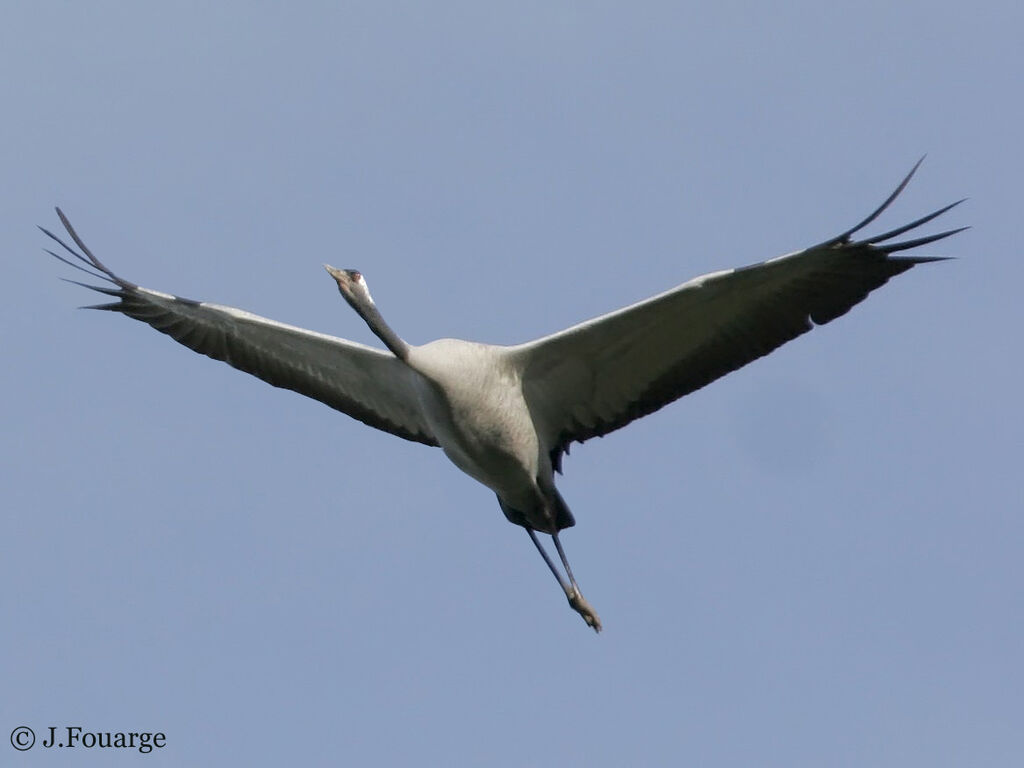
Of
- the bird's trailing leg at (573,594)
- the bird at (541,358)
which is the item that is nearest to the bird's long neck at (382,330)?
the bird at (541,358)

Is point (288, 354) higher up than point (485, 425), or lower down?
higher up

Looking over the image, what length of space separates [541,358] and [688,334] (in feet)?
3.91

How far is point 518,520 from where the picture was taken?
617 inches

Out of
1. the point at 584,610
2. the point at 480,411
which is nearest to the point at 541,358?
the point at 480,411

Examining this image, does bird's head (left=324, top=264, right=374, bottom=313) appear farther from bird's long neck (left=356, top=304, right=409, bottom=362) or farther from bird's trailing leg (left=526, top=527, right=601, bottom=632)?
bird's trailing leg (left=526, top=527, right=601, bottom=632)

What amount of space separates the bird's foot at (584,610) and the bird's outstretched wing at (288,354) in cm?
179

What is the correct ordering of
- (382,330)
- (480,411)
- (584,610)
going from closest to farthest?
(382,330), (480,411), (584,610)

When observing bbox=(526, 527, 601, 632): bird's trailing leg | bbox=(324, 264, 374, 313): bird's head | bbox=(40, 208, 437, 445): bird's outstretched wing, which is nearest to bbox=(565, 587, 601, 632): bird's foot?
bbox=(526, 527, 601, 632): bird's trailing leg

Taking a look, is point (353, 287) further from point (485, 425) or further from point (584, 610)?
point (584, 610)

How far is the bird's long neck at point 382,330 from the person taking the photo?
1405 cm

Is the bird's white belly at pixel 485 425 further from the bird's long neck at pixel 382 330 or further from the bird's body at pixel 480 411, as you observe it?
the bird's long neck at pixel 382 330

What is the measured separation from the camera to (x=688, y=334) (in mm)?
14547

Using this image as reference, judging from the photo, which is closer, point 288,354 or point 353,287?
point 353,287

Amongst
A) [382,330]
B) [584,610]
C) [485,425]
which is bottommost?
[584,610]
